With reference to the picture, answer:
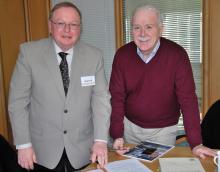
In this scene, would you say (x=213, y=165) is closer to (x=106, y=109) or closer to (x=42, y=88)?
(x=106, y=109)

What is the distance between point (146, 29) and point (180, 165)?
0.91m

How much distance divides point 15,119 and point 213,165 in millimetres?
1185

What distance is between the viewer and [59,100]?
207cm

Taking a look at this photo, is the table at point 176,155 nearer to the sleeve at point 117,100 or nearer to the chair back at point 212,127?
the sleeve at point 117,100

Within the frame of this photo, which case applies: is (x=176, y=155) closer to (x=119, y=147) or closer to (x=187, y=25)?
(x=119, y=147)

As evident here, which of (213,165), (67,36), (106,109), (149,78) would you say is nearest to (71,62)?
(67,36)

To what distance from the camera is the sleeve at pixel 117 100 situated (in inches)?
88.3

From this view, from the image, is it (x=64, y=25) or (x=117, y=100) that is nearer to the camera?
(x=64, y=25)

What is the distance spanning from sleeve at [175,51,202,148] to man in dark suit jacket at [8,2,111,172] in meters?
0.49

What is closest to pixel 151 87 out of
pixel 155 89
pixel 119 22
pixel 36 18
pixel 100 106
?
pixel 155 89

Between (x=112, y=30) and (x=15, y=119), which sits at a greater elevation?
(x=112, y=30)

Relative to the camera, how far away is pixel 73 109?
2102mm

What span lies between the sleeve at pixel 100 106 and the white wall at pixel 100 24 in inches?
72.5

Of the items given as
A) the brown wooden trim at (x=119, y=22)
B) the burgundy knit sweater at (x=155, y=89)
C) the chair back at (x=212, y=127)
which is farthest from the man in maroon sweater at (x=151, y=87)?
the brown wooden trim at (x=119, y=22)
